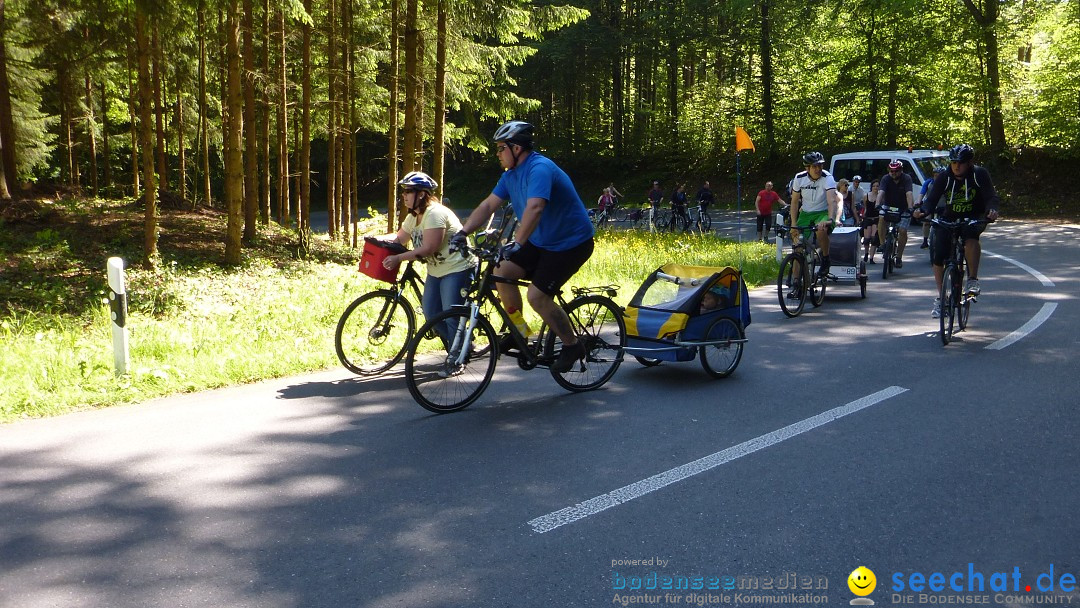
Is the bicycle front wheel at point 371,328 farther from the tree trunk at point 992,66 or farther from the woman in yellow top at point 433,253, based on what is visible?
the tree trunk at point 992,66

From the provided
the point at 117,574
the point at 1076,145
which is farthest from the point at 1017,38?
the point at 117,574

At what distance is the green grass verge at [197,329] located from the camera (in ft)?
23.0

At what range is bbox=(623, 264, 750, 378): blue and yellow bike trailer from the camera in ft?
23.6

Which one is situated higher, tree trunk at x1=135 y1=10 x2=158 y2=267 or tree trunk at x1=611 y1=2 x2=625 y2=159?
tree trunk at x1=611 y1=2 x2=625 y2=159

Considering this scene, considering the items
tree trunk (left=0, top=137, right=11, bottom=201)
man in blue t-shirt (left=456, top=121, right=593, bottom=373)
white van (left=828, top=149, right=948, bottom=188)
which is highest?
white van (left=828, top=149, right=948, bottom=188)

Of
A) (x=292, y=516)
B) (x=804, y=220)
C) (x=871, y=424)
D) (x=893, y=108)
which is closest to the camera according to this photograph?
(x=292, y=516)

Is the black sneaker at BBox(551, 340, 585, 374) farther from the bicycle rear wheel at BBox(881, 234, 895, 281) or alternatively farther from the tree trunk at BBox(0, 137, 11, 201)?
the tree trunk at BBox(0, 137, 11, 201)

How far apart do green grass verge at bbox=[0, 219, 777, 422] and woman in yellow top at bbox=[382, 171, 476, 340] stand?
2.58 ft

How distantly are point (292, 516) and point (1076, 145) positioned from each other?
109 ft

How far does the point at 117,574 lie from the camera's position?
370 cm

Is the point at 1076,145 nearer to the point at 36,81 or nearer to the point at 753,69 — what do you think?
the point at 753,69

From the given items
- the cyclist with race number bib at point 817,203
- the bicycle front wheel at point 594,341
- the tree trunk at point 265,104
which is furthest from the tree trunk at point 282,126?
the bicycle front wheel at point 594,341

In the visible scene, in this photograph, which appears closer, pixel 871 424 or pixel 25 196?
pixel 871 424

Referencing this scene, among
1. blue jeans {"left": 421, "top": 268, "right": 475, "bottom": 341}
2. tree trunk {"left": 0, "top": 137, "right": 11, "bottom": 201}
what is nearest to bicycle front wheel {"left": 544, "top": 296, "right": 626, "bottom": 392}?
blue jeans {"left": 421, "top": 268, "right": 475, "bottom": 341}
